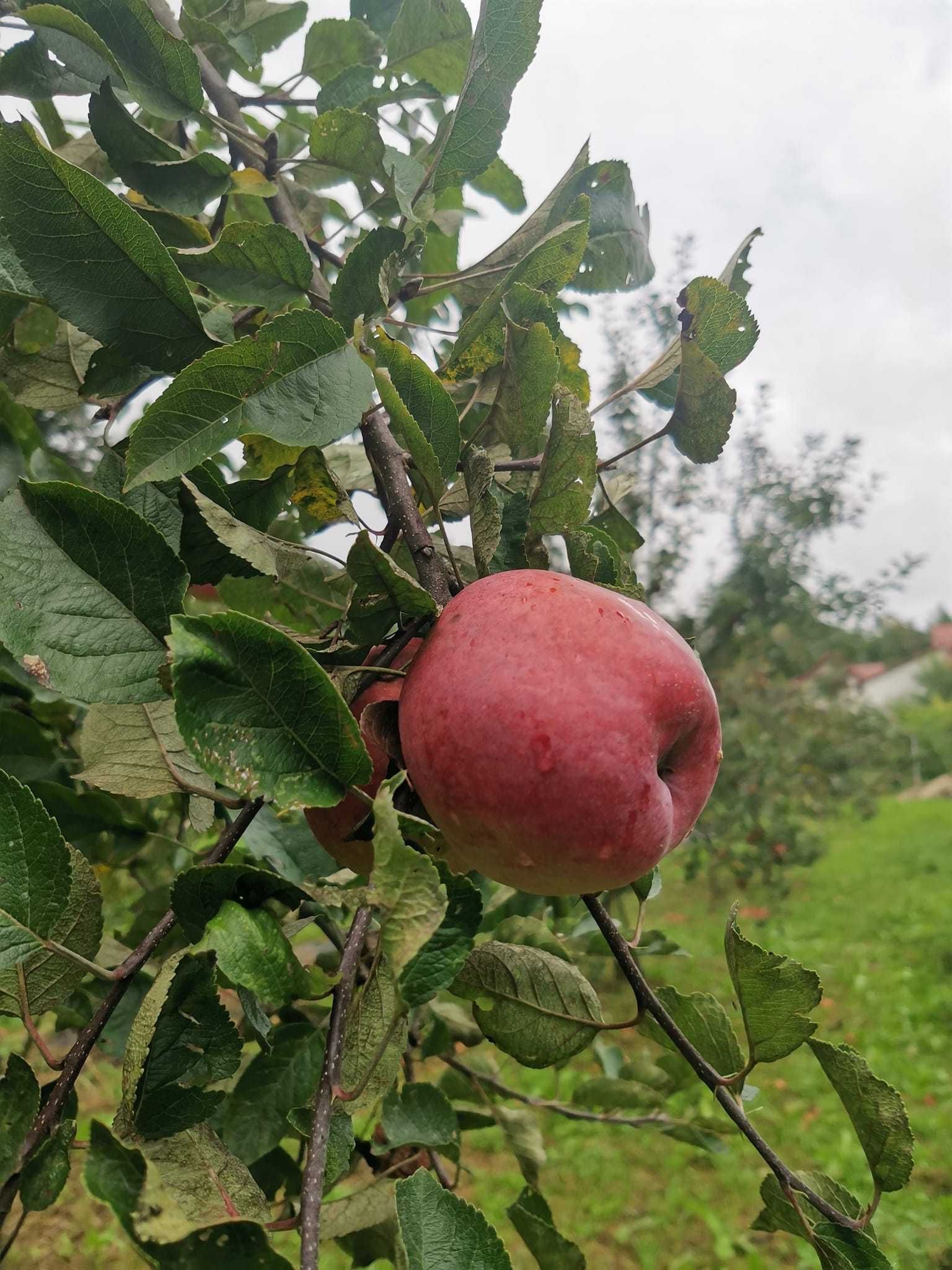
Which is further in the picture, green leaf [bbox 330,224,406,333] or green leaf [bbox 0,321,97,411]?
green leaf [bbox 0,321,97,411]

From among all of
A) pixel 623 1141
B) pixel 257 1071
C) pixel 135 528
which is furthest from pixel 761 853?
pixel 135 528

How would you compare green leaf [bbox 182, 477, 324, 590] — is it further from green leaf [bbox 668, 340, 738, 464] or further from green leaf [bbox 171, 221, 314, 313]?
green leaf [bbox 668, 340, 738, 464]

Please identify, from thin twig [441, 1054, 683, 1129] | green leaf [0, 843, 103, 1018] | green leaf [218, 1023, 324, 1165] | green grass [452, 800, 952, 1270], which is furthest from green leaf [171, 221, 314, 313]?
green grass [452, 800, 952, 1270]

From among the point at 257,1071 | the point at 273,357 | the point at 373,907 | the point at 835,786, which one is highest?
the point at 273,357

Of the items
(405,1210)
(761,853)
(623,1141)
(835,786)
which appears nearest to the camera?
(405,1210)

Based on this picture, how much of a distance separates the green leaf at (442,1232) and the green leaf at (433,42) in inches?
44.2

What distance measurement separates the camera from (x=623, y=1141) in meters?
3.62

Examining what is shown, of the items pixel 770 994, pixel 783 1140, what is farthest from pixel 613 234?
pixel 783 1140

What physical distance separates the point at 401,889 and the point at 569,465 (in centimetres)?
34

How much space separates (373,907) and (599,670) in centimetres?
22

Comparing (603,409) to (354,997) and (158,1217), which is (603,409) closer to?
(354,997)

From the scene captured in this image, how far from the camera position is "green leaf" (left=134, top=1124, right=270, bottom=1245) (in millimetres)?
491

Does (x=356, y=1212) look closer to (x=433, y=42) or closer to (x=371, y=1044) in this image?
(x=371, y=1044)

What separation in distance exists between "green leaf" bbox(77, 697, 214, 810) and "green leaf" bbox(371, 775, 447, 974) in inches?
11.9
